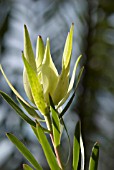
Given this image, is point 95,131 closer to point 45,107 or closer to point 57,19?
point 57,19

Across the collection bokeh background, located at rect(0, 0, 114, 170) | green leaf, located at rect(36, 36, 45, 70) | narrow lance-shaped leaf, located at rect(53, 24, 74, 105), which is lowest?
bokeh background, located at rect(0, 0, 114, 170)

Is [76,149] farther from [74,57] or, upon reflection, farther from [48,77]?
[74,57]

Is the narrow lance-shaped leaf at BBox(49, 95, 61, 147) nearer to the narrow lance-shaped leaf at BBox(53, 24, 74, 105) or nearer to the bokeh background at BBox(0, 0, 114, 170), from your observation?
the narrow lance-shaped leaf at BBox(53, 24, 74, 105)

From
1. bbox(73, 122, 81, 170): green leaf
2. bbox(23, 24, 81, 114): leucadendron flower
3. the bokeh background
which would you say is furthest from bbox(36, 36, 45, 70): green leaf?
the bokeh background

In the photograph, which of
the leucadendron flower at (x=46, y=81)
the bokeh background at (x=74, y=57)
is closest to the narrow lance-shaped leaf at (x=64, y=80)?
the leucadendron flower at (x=46, y=81)

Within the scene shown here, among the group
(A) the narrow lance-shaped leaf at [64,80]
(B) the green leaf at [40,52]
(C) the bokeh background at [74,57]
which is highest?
(B) the green leaf at [40,52]

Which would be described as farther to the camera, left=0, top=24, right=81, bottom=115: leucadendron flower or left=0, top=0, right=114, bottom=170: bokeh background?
left=0, top=0, right=114, bottom=170: bokeh background

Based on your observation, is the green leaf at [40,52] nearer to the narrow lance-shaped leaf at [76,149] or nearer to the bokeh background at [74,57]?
the narrow lance-shaped leaf at [76,149]

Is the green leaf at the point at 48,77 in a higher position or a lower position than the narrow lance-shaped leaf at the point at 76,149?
higher
